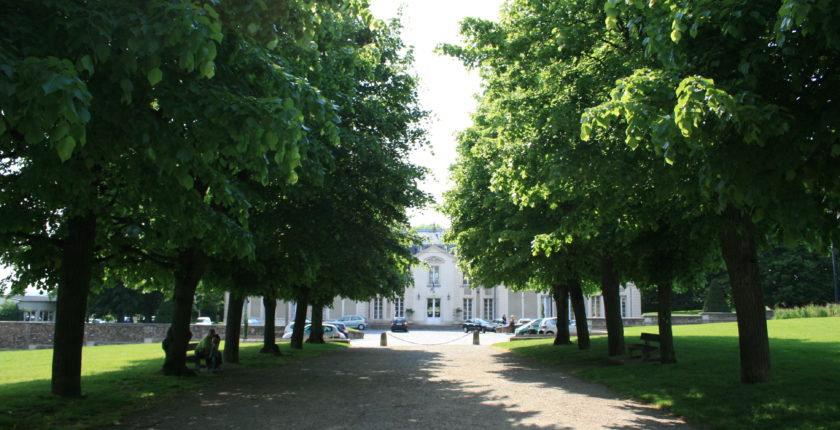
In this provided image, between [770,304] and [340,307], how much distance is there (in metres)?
43.8

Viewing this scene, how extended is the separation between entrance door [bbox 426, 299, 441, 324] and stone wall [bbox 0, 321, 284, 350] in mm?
34882

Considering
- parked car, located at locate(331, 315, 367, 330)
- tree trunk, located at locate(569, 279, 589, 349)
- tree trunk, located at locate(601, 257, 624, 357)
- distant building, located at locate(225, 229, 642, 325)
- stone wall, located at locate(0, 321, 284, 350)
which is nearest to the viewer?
tree trunk, located at locate(601, 257, 624, 357)

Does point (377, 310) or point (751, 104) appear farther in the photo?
point (377, 310)

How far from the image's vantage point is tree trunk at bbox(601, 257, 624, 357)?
62.6ft

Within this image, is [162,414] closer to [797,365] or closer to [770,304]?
[797,365]

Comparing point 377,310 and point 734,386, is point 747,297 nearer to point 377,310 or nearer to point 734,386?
point 734,386

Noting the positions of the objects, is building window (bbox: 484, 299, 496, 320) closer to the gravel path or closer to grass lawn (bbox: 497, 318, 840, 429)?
grass lawn (bbox: 497, 318, 840, 429)

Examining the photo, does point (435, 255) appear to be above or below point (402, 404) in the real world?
above

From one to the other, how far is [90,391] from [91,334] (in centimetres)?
2559

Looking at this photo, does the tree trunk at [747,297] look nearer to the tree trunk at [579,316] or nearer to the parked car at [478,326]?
the tree trunk at [579,316]

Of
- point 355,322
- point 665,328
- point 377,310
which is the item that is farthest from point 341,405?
point 377,310

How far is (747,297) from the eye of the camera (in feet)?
37.3

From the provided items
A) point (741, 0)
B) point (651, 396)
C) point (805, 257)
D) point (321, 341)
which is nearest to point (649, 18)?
point (741, 0)

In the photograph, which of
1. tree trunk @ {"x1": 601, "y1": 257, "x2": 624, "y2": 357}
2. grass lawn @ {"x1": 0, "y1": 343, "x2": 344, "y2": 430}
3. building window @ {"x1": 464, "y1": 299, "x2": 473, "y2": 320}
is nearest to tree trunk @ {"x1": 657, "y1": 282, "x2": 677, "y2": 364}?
tree trunk @ {"x1": 601, "y1": 257, "x2": 624, "y2": 357}
